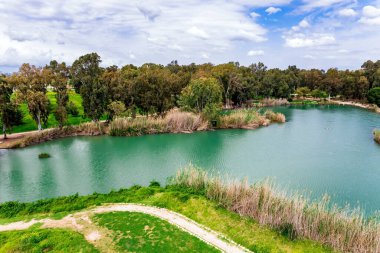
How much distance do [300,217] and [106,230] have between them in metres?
9.04

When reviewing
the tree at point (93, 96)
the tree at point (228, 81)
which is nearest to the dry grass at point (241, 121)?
the tree at point (93, 96)

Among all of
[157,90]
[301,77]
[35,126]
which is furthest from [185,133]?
[301,77]

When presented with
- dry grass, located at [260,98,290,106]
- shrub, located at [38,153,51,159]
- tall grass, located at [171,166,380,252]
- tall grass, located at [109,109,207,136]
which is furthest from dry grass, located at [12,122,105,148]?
dry grass, located at [260,98,290,106]

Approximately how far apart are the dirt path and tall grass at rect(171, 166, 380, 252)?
2551 mm

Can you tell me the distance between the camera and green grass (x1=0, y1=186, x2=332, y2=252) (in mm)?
13384

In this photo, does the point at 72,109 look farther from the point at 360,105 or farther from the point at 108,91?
the point at 360,105

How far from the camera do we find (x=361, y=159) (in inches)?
1208

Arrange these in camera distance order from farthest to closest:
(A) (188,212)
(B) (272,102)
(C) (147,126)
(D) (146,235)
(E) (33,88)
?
(B) (272,102)
(C) (147,126)
(E) (33,88)
(A) (188,212)
(D) (146,235)

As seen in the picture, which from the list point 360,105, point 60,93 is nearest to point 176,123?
point 60,93

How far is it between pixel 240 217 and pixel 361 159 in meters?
21.4

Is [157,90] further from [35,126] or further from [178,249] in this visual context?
[178,249]

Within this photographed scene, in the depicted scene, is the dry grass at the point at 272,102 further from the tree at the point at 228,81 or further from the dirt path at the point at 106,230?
the dirt path at the point at 106,230

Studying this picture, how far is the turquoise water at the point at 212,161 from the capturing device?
23.1 metres

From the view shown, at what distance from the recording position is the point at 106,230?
14047mm
